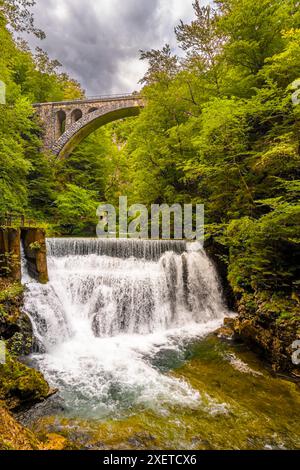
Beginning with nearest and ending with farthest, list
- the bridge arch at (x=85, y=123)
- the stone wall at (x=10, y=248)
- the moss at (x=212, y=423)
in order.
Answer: the moss at (x=212, y=423), the stone wall at (x=10, y=248), the bridge arch at (x=85, y=123)

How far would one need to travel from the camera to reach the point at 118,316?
7.05m

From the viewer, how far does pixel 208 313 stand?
7.98 metres

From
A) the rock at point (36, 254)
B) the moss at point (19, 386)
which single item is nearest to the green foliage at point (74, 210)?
the rock at point (36, 254)

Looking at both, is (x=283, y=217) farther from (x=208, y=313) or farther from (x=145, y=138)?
(x=145, y=138)

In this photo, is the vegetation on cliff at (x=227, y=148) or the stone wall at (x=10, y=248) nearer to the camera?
the vegetation on cliff at (x=227, y=148)

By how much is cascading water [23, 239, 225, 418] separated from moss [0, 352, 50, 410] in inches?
16.4

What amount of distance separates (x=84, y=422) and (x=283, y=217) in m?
4.64

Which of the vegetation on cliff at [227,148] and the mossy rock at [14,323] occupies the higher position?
the vegetation on cliff at [227,148]

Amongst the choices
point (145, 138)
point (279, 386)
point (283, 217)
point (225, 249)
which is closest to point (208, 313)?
point (225, 249)

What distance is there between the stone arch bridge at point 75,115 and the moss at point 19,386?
693 inches

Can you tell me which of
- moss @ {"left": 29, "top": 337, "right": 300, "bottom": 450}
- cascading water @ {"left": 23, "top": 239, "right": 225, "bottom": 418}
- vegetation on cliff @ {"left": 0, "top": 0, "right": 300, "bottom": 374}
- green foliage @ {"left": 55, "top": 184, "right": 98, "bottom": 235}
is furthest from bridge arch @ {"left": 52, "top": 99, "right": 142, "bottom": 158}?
moss @ {"left": 29, "top": 337, "right": 300, "bottom": 450}

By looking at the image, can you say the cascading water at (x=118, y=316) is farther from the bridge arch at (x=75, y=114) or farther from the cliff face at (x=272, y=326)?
the bridge arch at (x=75, y=114)

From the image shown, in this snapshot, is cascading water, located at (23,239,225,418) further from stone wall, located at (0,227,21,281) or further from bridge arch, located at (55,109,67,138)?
bridge arch, located at (55,109,67,138)

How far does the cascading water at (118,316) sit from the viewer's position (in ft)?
13.8
